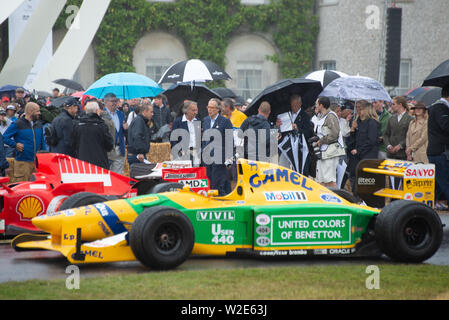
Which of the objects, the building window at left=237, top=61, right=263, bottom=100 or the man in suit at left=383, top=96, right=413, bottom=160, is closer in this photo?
the man in suit at left=383, top=96, right=413, bottom=160

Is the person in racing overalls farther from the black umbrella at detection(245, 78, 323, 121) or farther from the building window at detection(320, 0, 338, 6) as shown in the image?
the building window at detection(320, 0, 338, 6)

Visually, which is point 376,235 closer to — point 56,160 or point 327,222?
point 327,222

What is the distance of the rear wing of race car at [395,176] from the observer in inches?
393

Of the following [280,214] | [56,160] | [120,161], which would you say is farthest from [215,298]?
[120,161]

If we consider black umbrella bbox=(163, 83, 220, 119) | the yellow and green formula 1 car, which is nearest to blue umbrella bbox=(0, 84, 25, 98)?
black umbrella bbox=(163, 83, 220, 119)

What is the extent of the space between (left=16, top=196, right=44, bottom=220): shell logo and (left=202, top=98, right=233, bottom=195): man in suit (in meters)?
3.37

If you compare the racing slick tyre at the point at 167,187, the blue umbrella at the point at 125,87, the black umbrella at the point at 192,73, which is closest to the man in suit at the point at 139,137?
the blue umbrella at the point at 125,87

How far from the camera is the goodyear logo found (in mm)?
10812

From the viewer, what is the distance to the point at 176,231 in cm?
843

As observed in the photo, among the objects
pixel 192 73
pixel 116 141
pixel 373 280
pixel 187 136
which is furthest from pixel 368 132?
pixel 373 280

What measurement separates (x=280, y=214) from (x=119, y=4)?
80.6ft

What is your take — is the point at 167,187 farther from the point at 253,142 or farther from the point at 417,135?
the point at 417,135

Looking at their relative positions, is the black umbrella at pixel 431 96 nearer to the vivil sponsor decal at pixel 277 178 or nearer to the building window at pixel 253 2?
the vivil sponsor decal at pixel 277 178

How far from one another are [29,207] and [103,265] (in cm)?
239
